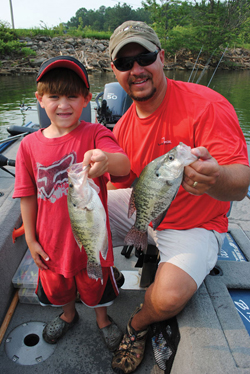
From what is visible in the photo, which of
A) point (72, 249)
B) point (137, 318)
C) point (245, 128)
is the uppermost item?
point (72, 249)

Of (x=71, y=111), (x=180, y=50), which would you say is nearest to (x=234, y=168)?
(x=71, y=111)

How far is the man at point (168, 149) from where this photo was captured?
1.73 metres

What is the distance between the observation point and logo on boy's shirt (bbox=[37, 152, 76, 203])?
5.48 ft

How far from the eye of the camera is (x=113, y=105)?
5605mm

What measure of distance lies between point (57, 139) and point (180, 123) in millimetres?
1019

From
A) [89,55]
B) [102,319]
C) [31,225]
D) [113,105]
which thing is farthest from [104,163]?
[89,55]

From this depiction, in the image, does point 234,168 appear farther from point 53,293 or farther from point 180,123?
point 53,293

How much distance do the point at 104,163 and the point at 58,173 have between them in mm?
516

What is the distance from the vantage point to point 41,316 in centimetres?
229

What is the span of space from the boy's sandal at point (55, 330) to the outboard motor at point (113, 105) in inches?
159

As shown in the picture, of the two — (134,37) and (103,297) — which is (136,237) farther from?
(134,37)

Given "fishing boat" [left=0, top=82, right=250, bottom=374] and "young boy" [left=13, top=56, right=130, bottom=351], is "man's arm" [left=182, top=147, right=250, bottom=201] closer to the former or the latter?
"young boy" [left=13, top=56, right=130, bottom=351]

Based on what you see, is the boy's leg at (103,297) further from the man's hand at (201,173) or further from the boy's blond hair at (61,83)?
the boy's blond hair at (61,83)

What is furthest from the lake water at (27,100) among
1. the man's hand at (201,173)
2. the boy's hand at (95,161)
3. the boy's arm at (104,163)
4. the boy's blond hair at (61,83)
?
the man's hand at (201,173)
